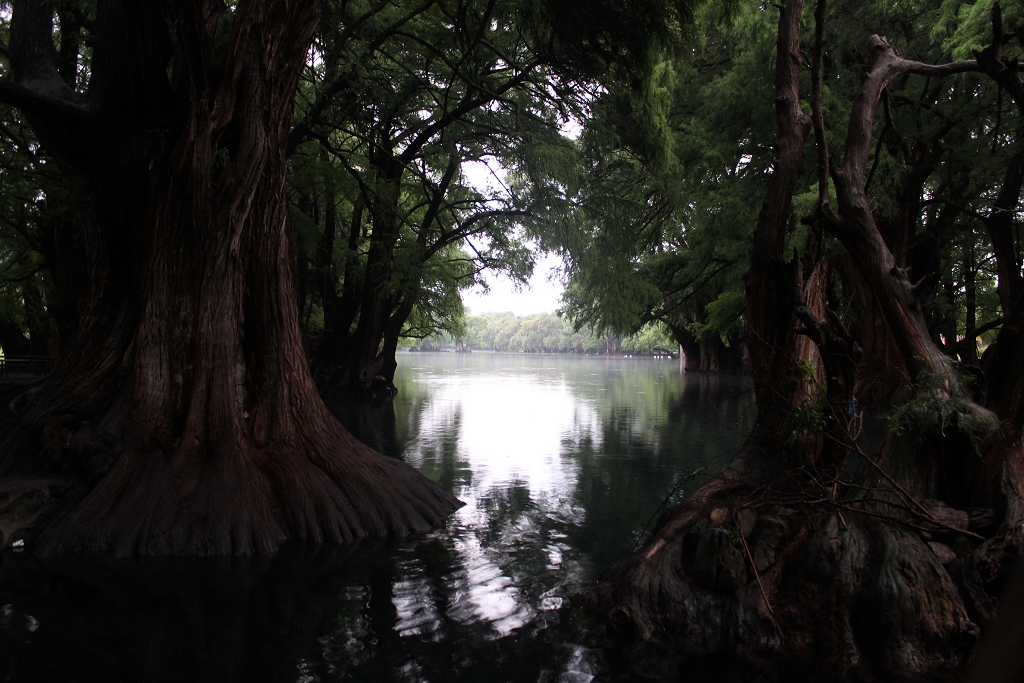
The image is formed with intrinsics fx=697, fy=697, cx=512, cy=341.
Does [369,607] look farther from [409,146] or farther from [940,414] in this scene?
[409,146]

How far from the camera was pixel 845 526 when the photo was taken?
5031 mm

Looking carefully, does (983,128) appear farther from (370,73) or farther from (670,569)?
(670,569)

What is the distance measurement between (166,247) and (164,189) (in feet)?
2.07

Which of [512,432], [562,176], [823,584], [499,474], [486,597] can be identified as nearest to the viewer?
[823,584]

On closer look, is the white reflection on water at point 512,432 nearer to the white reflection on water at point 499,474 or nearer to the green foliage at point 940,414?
the white reflection on water at point 499,474

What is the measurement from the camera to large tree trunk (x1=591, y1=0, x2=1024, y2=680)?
4.62 metres

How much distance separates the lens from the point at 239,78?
7.42 metres

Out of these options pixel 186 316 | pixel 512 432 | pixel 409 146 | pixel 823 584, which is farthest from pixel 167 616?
pixel 409 146

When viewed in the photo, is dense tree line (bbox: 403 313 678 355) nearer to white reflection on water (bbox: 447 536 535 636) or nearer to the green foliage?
white reflection on water (bbox: 447 536 535 636)

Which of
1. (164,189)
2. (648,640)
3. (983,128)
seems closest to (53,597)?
(164,189)

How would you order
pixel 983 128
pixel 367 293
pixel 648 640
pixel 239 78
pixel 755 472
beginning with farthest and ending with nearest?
pixel 367 293, pixel 983 128, pixel 239 78, pixel 755 472, pixel 648 640

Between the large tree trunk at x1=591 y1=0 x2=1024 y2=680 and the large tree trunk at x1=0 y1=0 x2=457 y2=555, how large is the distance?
12.2 feet

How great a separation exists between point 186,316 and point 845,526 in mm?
6567

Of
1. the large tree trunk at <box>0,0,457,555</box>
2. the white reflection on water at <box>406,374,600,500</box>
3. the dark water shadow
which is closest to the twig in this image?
the dark water shadow
